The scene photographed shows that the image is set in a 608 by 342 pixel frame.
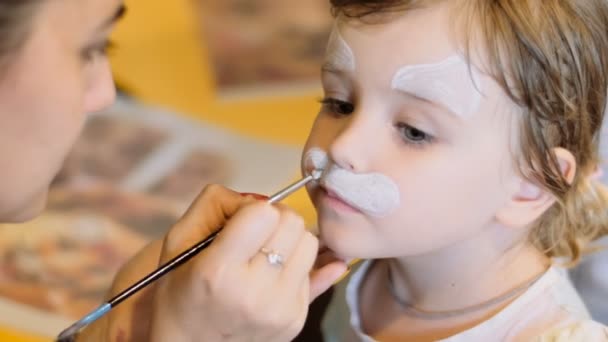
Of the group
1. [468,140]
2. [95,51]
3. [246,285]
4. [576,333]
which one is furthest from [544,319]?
[95,51]

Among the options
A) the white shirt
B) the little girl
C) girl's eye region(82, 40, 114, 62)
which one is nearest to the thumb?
the little girl

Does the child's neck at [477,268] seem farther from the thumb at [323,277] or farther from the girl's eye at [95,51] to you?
the girl's eye at [95,51]

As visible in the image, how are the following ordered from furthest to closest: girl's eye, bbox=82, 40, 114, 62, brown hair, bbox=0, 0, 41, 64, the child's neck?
1. the child's neck
2. girl's eye, bbox=82, 40, 114, 62
3. brown hair, bbox=0, 0, 41, 64

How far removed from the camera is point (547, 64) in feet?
2.33

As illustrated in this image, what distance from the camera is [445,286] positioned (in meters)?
0.83

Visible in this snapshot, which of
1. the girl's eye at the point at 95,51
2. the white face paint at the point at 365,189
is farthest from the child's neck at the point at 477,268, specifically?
the girl's eye at the point at 95,51

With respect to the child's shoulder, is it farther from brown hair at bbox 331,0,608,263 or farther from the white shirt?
brown hair at bbox 331,0,608,263

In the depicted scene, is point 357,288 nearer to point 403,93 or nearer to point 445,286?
point 445,286

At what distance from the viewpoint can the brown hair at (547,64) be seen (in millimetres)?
705

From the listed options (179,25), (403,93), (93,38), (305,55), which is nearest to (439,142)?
(403,93)

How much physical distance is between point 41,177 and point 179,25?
4.25ft

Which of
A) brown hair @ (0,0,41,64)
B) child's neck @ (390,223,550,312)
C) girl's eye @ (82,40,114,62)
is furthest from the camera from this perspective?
child's neck @ (390,223,550,312)

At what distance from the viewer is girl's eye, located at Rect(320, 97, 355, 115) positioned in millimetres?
764

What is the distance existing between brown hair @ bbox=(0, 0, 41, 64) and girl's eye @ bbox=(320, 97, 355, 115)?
0.28 metres
